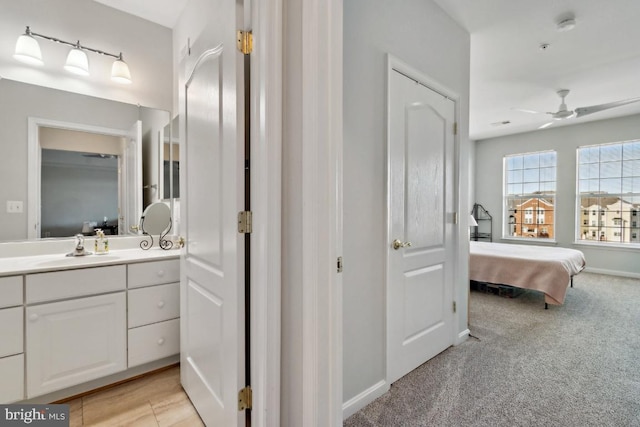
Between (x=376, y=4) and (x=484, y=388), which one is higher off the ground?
(x=376, y=4)

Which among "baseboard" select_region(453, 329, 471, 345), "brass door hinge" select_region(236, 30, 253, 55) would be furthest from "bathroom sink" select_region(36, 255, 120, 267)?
"baseboard" select_region(453, 329, 471, 345)

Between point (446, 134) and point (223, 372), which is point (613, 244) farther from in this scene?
point (223, 372)

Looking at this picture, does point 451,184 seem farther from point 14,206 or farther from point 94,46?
point 14,206

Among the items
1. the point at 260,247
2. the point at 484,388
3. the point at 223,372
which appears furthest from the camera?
the point at 484,388

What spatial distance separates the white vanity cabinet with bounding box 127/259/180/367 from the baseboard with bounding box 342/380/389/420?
1.27 m

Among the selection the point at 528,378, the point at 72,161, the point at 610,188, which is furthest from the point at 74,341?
the point at 610,188

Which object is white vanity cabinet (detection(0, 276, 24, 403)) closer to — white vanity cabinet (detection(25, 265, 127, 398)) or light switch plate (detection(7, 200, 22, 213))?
white vanity cabinet (detection(25, 265, 127, 398))

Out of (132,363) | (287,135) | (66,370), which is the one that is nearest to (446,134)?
(287,135)

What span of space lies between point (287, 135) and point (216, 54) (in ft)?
1.91

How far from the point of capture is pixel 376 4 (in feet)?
5.73

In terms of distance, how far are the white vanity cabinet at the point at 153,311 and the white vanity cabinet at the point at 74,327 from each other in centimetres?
6

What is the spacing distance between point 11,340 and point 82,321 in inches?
11.3

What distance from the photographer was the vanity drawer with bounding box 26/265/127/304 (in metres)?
1.58

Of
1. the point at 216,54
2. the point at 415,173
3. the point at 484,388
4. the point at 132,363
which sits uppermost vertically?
the point at 216,54
